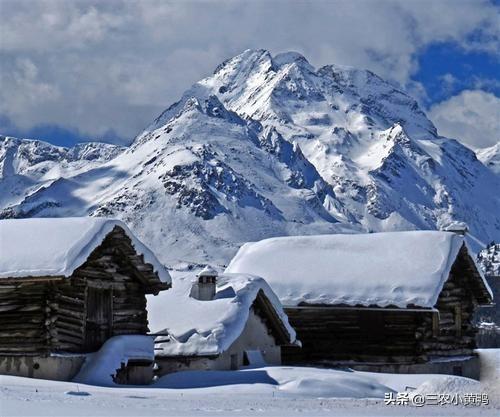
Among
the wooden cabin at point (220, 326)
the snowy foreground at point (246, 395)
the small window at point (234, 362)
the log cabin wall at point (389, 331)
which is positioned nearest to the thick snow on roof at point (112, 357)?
the snowy foreground at point (246, 395)

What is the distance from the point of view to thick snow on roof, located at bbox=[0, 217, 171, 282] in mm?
30203

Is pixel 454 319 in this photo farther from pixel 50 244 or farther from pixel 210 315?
pixel 50 244

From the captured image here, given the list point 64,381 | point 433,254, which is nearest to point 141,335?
point 64,381

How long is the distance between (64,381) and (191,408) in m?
8.30

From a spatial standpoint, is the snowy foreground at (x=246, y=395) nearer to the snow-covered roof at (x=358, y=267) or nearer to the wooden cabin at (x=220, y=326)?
the wooden cabin at (x=220, y=326)

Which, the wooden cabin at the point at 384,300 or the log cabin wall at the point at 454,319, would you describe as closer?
the wooden cabin at the point at 384,300

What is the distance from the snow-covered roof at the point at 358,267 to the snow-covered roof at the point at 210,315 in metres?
4.01

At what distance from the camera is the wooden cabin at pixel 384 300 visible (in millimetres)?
42062

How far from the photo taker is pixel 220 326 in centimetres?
3622

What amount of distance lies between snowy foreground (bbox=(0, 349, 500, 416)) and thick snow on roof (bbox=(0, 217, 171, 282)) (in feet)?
9.54

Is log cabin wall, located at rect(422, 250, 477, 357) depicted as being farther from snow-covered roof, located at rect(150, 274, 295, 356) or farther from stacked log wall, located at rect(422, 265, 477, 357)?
snow-covered roof, located at rect(150, 274, 295, 356)

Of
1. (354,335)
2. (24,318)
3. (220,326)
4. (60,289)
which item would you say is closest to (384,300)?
(354,335)

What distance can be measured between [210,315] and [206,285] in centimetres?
184

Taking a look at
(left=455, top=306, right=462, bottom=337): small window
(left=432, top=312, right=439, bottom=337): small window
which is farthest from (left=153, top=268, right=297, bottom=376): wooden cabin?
(left=455, top=306, right=462, bottom=337): small window
